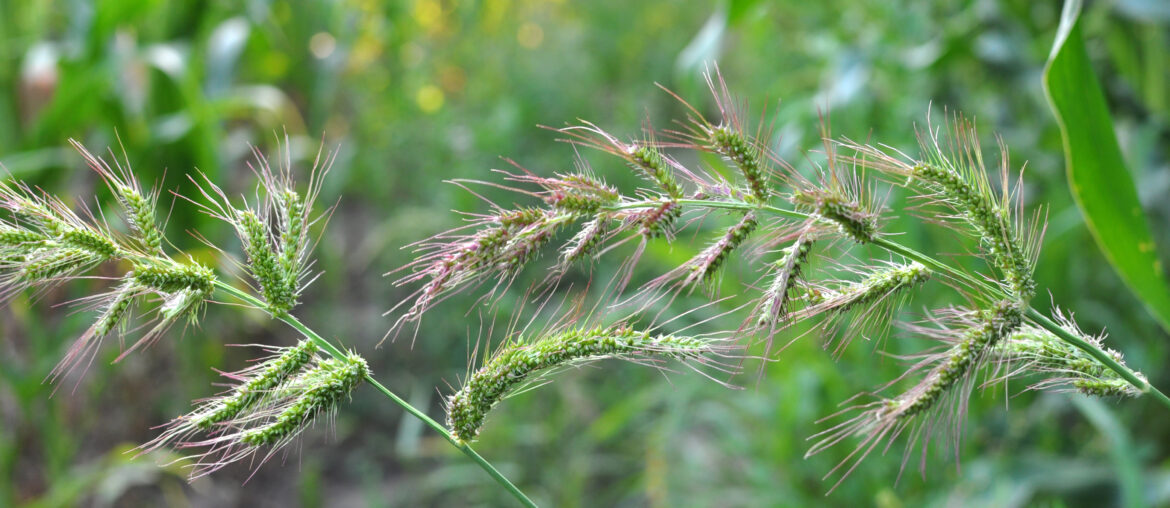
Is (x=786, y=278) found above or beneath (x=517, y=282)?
above

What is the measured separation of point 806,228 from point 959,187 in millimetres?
129

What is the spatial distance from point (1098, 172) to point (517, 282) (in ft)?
9.30

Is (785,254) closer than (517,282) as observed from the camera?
Yes

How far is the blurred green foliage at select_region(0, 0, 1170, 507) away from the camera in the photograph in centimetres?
230

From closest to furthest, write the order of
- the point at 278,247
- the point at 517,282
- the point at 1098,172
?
the point at 278,247 < the point at 1098,172 < the point at 517,282

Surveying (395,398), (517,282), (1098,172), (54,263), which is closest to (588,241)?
(395,398)

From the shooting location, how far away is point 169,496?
8.83 feet

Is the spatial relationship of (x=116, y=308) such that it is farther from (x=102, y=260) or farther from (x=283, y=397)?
(x=283, y=397)

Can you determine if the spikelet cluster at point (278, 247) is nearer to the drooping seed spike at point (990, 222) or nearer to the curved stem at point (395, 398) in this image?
the curved stem at point (395, 398)

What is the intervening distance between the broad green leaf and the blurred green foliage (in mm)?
796

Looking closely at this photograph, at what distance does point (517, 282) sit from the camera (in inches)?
142

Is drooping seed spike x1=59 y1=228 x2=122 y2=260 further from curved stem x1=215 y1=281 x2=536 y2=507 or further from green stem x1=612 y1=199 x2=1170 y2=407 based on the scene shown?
green stem x1=612 y1=199 x2=1170 y2=407

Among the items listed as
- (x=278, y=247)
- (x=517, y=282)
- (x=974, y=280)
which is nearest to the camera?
(x=974, y=280)

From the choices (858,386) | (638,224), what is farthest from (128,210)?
(858,386)
